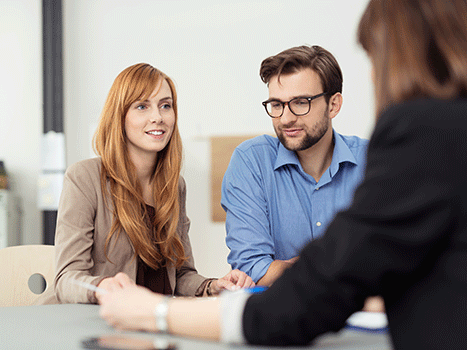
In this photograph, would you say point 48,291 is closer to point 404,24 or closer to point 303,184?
point 303,184

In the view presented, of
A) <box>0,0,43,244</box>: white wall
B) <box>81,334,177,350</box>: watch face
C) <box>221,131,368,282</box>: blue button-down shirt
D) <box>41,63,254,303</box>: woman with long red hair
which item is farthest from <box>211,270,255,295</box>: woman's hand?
<box>0,0,43,244</box>: white wall

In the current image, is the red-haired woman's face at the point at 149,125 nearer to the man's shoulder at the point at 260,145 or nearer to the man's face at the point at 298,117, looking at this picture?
the man's shoulder at the point at 260,145

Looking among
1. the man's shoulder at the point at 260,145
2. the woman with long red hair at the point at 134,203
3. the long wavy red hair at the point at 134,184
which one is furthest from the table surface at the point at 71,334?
the man's shoulder at the point at 260,145

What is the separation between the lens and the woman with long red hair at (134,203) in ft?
5.64

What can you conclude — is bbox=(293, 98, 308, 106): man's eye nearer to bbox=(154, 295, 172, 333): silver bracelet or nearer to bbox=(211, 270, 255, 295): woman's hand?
bbox=(211, 270, 255, 295): woman's hand

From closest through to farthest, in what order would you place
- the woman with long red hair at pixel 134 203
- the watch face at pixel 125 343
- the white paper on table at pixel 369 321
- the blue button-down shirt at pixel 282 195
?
the watch face at pixel 125 343
the white paper on table at pixel 369 321
the woman with long red hair at pixel 134 203
the blue button-down shirt at pixel 282 195

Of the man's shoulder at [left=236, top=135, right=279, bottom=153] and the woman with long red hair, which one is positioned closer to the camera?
the woman with long red hair

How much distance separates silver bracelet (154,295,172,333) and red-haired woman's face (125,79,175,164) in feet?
4.16

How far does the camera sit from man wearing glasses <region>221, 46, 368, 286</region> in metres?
1.99

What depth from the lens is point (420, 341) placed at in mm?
616

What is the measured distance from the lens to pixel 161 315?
31.8 inches

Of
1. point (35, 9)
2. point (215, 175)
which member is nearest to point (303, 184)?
point (215, 175)

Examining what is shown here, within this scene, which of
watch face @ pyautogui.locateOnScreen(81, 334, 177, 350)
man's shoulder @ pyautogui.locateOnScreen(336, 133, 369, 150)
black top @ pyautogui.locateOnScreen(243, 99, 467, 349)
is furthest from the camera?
man's shoulder @ pyautogui.locateOnScreen(336, 133, 369, 150)

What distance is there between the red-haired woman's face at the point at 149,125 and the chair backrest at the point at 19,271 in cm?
56
